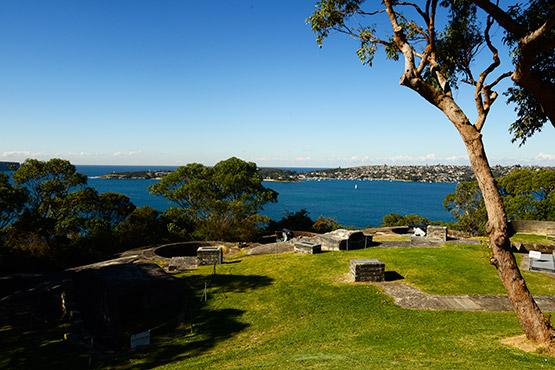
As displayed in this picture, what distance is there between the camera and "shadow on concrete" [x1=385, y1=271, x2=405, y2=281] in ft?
41.9

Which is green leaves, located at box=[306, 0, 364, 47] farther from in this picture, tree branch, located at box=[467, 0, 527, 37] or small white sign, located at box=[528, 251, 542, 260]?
small white sign, located at box=[528, 251, 542, 260]

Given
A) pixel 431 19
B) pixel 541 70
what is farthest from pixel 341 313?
pixel 541 70

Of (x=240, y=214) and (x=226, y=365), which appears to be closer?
(x=226, y=365)

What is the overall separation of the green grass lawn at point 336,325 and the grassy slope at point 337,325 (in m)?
0.03

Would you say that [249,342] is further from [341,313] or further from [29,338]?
[29,338]

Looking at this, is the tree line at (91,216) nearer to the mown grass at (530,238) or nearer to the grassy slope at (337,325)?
the grassy slope at (337,325)

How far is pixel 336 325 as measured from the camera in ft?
28.7

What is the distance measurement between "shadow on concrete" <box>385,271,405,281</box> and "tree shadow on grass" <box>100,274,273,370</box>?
208 inches

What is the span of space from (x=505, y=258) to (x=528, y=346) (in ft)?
6.08

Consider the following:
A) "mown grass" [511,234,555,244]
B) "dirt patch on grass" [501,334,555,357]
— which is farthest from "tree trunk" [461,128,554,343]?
"mown grass" [511,234,555,244]

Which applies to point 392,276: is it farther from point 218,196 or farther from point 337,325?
point 218,196

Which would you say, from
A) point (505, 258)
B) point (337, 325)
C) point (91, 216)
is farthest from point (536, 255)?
point (91, 216)

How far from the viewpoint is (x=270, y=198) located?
3891 centimetres

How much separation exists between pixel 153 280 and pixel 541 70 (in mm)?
15971
